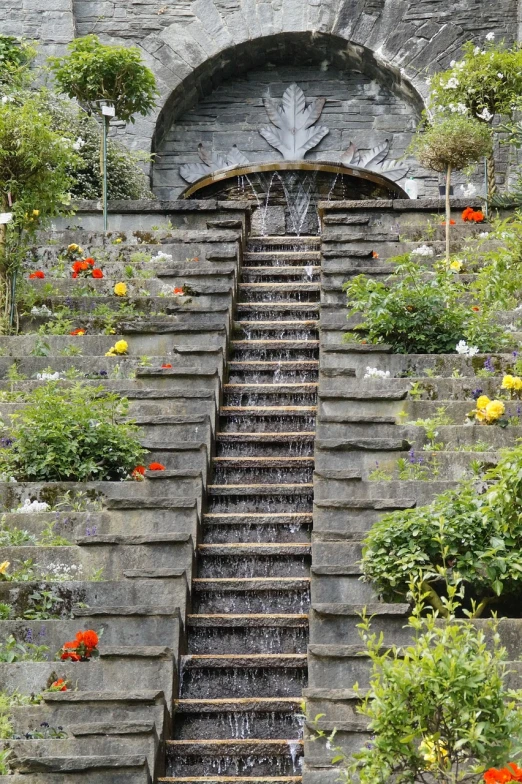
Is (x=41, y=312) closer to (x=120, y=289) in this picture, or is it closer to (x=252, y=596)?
(x=120, y=289)

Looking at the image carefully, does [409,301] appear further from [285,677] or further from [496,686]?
[496,686]

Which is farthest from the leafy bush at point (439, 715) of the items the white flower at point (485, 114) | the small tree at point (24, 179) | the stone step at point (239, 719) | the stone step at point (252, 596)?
the white flower at point (485, 114)

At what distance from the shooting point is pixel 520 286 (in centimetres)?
927

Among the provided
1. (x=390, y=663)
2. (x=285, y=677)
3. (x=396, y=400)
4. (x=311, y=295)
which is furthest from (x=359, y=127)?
(x=390, y=663)

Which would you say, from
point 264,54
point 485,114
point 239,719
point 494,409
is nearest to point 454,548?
point 239,719

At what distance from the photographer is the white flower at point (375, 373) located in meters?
8.98

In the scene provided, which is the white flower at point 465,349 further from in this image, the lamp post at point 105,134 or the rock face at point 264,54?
the rock face at point 264,54

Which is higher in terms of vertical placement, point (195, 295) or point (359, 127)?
point (359, 127)

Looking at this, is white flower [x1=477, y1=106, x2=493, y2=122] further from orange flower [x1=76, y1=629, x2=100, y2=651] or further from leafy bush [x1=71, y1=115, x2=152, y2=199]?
orange flower [x1=76, y1=629, x2=100, y2=651]

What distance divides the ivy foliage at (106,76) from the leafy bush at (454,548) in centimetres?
719

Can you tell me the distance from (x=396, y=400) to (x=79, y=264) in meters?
3.52

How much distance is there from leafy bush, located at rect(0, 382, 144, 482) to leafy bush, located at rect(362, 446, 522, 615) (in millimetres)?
1873

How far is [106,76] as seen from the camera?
1309 centimetres

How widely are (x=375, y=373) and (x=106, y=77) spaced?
5445 mm
